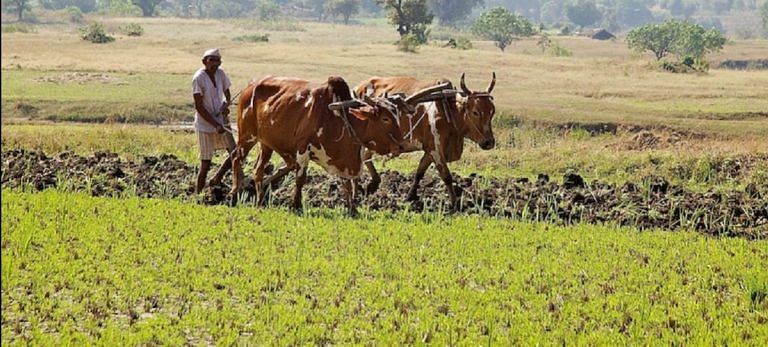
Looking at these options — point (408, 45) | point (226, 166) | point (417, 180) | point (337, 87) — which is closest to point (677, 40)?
point (408, 45)

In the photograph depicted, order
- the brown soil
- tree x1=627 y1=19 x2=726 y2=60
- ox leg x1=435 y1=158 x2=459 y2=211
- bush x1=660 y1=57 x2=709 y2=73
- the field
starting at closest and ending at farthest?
the field
ox leg x1=435 y1=158 x2=459 y2=211
the brown soil
bush x1=660 y1=57 x2=709 y2=73
tree x1=627 y1=19 x2=726 y2=60

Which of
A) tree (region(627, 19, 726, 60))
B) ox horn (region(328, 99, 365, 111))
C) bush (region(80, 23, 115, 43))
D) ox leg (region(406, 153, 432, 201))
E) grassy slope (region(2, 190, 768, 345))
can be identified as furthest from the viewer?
tree (region(627, 19, 726, 60))

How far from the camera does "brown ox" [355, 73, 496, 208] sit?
12.8m

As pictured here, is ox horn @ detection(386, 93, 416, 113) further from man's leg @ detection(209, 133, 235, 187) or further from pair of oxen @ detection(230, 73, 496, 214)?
man's leg @ detection(209, 133, 235, 187)

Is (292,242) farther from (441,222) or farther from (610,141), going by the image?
(610,141)

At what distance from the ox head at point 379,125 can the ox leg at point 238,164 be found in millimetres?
1636

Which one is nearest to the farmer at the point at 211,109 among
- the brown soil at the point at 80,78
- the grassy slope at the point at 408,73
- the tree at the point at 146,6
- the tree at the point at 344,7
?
the grassy slope at the point at 408,73

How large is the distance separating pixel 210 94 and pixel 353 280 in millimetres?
4650

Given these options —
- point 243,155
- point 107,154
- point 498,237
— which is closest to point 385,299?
point 498,237

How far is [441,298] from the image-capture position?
803 cm

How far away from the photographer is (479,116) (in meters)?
12.8

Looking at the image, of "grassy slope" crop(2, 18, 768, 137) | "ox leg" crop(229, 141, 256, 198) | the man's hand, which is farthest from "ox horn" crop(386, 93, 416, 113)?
"grassy slope" crop(2, 18, 768, 137)

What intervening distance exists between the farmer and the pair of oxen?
25cm

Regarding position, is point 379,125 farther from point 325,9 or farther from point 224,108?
point 325,9
